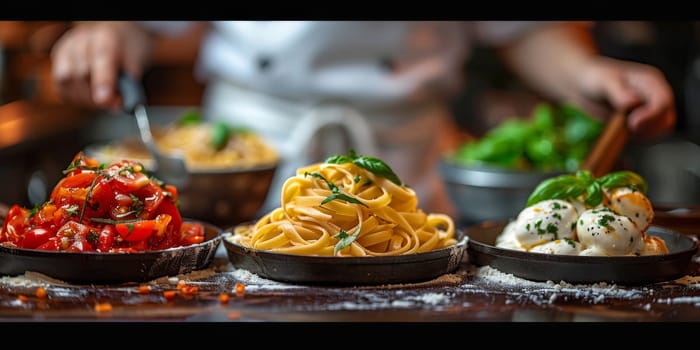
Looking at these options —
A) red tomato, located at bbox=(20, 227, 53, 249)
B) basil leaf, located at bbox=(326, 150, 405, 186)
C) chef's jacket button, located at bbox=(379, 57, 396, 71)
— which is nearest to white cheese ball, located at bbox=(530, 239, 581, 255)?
basil leaf, located at bbox=(326, 150, 405, 186)

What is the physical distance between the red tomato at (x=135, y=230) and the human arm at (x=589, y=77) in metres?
1.83

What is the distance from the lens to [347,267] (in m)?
1.99

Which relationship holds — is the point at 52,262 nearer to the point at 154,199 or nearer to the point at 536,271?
the point at 154,199

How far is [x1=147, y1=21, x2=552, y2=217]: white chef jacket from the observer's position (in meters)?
3.80

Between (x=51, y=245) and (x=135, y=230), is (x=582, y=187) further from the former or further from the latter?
(x=51, y=245)

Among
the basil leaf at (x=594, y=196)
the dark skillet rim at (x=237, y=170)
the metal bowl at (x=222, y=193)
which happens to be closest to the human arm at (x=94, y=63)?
the metal bowl at (x=222, y=193)

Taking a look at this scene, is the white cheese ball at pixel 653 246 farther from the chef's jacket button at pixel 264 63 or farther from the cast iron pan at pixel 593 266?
the chef's jacket button at pixel 264 63

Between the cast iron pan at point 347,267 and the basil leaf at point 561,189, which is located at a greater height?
the basil leaf at point 561,189

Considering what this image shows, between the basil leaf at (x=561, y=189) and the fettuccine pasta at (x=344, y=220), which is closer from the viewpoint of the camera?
the fettuccine pasta at (x=344, y=220)

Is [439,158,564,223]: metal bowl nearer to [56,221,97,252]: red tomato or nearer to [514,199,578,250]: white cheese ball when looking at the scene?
[514,199,578,250]: white cheese ball

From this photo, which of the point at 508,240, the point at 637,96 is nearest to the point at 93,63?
the point at 508,240

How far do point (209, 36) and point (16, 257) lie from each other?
251 cm

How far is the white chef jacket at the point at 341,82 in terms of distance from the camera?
150 inches

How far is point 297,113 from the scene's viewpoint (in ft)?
13.2
